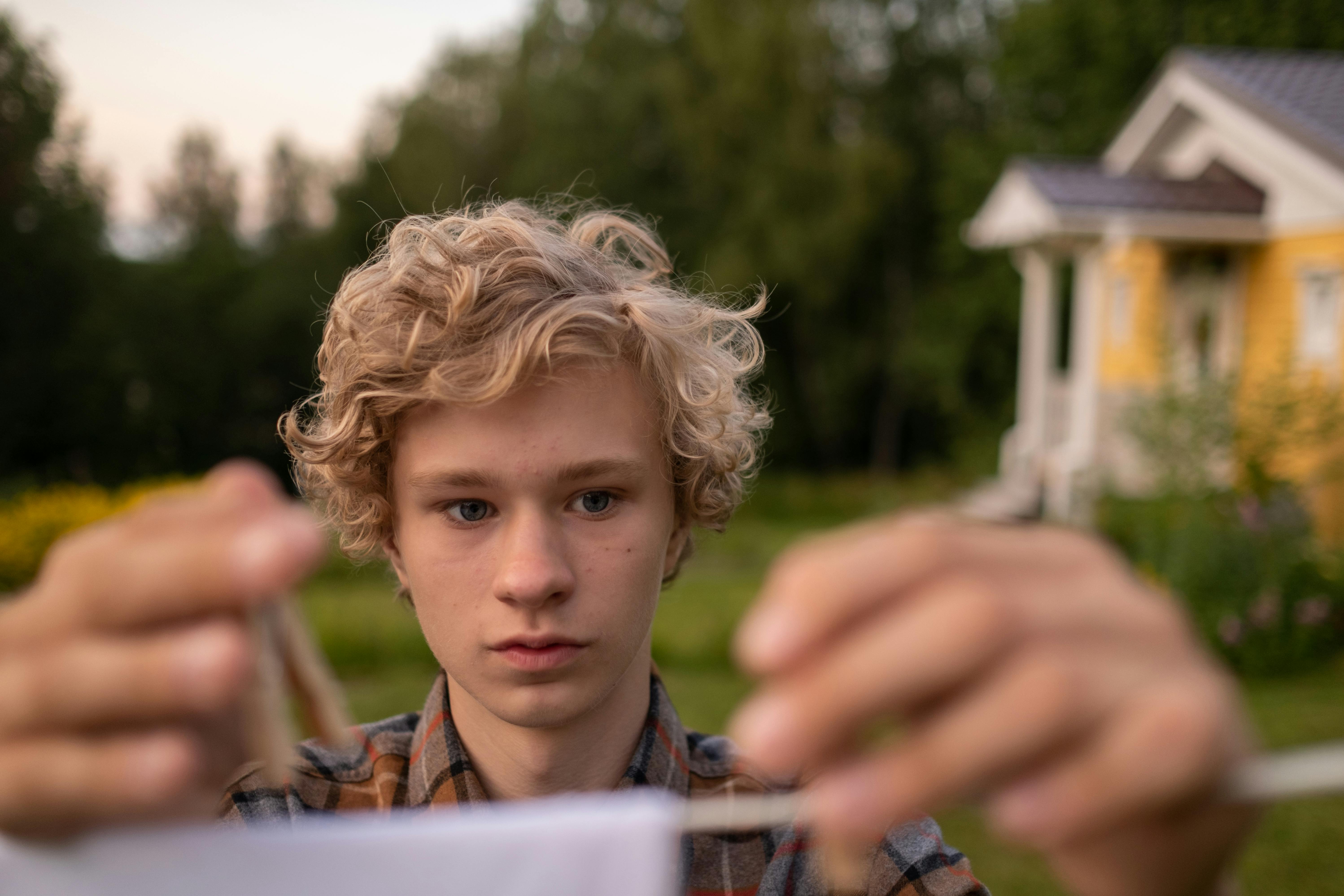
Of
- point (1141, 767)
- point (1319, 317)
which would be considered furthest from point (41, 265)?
point (1141, 767)

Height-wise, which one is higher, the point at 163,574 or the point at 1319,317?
the point at 1319,317

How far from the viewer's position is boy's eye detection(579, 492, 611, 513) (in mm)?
1414

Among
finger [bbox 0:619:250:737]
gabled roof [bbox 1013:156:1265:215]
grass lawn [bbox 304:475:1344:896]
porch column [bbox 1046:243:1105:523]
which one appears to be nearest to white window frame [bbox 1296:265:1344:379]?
gabled roof [bbox 1013:156:1265:215]

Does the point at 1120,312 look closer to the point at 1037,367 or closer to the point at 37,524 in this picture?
the point at 1037,367

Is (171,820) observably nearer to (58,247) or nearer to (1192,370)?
(1192,370)

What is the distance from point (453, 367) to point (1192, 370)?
9.73m

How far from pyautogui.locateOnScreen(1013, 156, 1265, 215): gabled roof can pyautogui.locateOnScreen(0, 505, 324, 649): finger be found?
12508mm

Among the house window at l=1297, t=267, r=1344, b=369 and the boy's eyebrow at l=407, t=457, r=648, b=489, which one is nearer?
the boy's eyebrow at l=407, t=457, r=648, b=489

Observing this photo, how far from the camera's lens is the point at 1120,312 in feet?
45.8

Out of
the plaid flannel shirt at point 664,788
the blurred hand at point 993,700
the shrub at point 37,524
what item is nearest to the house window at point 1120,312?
the shrub at point 37,524

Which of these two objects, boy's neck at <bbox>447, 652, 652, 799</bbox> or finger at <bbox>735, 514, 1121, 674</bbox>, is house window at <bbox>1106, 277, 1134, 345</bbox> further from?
finger at <bbox>735, 514, 1121, 674</bbox>

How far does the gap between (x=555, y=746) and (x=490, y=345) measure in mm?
612

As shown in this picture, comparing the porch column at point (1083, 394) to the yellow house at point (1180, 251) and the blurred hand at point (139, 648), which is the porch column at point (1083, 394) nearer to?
the yellow house at point (1180, 251)

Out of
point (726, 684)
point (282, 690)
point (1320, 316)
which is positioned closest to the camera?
point (282, 690)
